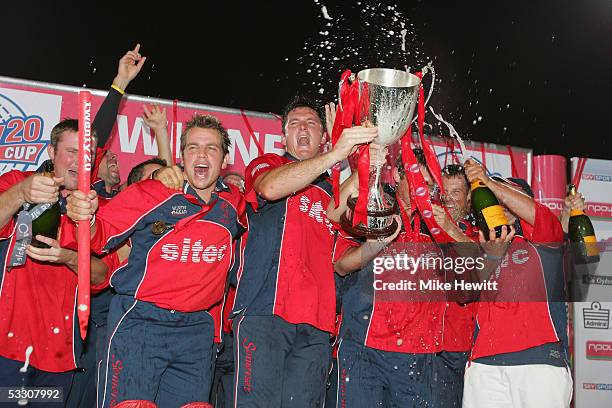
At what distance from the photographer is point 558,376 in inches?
151

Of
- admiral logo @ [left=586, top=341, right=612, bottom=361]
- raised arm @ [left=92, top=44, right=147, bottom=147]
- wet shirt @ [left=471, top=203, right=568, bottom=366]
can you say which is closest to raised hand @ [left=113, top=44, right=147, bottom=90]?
raised arm @ [left=92, top=44, right=147, bottom=147]

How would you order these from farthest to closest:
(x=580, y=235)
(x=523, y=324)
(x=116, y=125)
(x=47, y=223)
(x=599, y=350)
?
(x=599, y=350) → (x=116, y=125) → (x=580, y=235) → (x=523, y=324) → (x=47, y=223)

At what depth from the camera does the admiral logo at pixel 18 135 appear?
189 inches

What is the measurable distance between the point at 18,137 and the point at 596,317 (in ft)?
17.6

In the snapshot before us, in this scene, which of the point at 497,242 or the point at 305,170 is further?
the point at 497,242

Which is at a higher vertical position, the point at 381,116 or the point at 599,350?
the point at 381,116

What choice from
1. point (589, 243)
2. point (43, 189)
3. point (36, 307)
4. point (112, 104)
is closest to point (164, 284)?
point (43, 189)

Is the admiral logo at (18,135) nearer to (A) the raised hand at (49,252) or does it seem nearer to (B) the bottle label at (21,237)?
(B) the bottle label at (21,237)

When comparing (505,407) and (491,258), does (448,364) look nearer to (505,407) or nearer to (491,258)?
(505,407)

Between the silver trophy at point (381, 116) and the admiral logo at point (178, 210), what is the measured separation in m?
0.87

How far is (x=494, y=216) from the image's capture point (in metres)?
3.93

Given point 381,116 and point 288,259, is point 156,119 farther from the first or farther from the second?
point 381,116

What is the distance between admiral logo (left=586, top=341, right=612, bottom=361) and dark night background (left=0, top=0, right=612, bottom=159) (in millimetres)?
2812

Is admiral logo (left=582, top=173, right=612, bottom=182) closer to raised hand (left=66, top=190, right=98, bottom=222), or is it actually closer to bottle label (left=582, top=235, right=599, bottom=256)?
bottle label (left=582, top=235, right=599, bottom=256)
